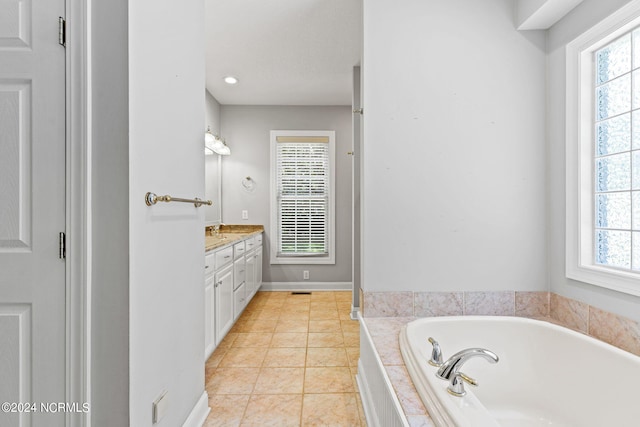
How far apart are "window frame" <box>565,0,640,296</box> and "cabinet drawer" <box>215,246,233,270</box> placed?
85.9 inches

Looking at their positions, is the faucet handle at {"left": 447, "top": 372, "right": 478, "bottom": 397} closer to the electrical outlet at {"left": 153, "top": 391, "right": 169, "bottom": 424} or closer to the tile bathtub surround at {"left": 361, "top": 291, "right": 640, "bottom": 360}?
the tile bathtub surround at {"left": 361, "top": 291, "right": 640, "bottom": 360}

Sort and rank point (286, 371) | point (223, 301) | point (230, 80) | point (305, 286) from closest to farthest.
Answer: point (286, 371), point (223, 301), point (230, 80), point (305, 286)

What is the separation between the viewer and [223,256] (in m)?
2.47

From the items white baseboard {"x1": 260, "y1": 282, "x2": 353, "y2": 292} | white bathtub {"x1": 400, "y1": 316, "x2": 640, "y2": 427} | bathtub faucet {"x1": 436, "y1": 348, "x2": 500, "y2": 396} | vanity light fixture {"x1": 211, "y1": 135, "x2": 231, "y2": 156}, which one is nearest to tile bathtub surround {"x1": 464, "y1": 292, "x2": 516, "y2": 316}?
white bathtub {"x1": 400, "y1": 316, "x2": 640, "y2": 427}

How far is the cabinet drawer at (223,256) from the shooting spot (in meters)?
2.34

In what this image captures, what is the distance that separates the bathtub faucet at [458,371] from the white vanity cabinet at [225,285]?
4.99ft

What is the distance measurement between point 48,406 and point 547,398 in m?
1.94

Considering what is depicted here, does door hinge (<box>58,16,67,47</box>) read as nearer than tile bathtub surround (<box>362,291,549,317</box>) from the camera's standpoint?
Yes

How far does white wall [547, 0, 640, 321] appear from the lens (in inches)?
61.2

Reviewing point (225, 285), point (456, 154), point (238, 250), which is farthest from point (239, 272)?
point (456, 154)

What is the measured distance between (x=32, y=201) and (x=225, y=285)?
1658mm

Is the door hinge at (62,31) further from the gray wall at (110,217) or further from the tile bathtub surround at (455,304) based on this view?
the tile bathtub surround at (455,304)

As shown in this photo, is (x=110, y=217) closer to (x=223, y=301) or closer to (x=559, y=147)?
(x=223, y=301)

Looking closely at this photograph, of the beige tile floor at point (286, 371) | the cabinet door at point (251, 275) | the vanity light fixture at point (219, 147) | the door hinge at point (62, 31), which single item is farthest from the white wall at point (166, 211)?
the vanity light fixture at point (219, 147)
